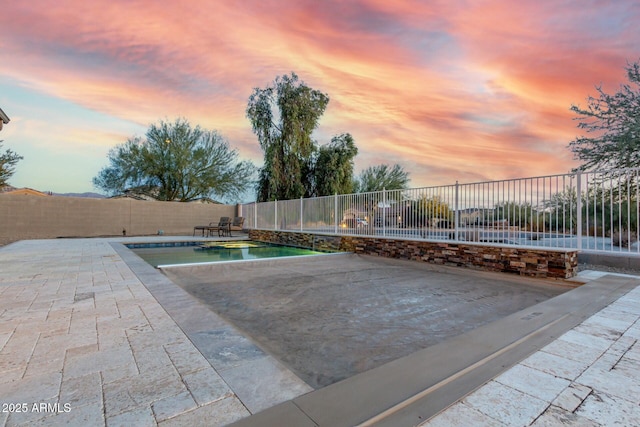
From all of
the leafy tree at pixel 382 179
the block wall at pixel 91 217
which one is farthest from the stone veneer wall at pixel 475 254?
the leafy tree at pixel 382 179

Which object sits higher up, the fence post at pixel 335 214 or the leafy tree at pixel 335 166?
the leafy tree at pixel 335 166

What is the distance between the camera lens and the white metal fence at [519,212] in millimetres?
4648

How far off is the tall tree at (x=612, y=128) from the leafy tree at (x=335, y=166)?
26.6 ft

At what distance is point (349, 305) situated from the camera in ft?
11.5

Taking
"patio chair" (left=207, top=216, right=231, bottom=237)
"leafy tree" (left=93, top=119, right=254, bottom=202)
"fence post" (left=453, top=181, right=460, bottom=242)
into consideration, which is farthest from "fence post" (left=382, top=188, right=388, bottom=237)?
"leafy tree" (left=93, top=119, right=254, bottom=202)

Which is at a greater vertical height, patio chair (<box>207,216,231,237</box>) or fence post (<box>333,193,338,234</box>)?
fence post (<box>333,193,338,234</box>)

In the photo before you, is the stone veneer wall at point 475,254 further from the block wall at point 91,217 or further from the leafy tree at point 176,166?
the leafy tree at point 176,166

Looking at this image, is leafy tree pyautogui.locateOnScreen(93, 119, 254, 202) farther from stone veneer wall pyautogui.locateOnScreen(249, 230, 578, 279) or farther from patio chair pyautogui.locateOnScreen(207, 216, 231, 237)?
stone veneer wall pyautogui.locateOnScreen(249, 230, 578, 279)

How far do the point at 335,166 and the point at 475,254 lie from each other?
9085 millimetres

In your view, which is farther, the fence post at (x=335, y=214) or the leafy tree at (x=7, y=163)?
the leafy tree at (x=7, y=163)

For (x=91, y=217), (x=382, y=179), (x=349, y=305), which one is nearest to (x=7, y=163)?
(x=91, y=217)

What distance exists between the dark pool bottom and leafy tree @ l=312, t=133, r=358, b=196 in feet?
26.6

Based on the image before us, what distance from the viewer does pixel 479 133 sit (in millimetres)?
10625

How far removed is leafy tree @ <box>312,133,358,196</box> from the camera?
13.9 metres
